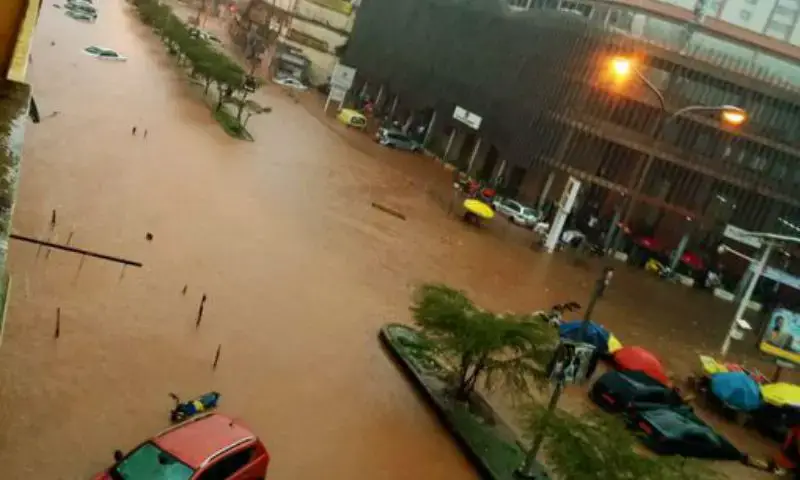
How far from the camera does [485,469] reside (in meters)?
13.5

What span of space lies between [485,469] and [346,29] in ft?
158

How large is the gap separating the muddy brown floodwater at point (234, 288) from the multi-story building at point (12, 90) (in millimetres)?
5981

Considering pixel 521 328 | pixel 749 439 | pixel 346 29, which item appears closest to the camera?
pixel 521 328

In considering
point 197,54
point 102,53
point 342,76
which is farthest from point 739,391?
point 102,53

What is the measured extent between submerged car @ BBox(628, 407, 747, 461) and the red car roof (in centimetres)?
869

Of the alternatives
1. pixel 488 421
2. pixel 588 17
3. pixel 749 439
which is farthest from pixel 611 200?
pixel 488 421

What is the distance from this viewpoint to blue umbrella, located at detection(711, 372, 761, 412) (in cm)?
1875

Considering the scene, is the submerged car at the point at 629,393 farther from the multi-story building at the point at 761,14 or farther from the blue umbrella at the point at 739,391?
the multi-story building at the point at 761,14

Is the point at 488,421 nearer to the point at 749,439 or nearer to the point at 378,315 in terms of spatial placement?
the point at 378,315

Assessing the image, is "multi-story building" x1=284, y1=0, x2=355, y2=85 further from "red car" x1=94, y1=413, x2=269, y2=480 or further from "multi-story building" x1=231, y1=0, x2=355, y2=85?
"red car" x1=94, y1=413, x2=269, y2=480

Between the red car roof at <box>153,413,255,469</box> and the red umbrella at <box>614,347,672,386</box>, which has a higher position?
the red umbrella at <box>614,347,672,386</box>

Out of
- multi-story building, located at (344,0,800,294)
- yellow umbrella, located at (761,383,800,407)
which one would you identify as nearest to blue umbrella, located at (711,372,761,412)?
yellow umbrella, located at (761,383,800,407)

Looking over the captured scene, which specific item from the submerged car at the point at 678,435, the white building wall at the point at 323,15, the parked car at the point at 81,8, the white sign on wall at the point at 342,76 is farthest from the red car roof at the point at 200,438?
the white building wall at the point at 323,15

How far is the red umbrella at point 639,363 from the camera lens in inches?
747
